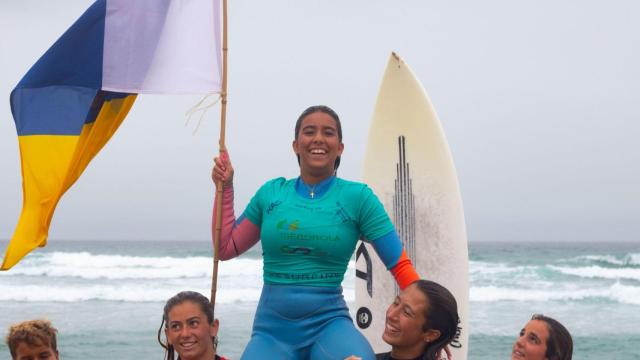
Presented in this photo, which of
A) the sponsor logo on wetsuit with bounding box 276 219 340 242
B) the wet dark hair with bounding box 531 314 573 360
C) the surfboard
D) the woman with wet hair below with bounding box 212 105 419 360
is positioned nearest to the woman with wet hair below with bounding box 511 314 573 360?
the wet dark hair with bounding box 531 314 573 360

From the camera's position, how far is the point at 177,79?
3.73 meters

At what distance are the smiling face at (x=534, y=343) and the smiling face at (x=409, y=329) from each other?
45 cm

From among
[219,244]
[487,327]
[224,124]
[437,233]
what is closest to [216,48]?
[224,124]

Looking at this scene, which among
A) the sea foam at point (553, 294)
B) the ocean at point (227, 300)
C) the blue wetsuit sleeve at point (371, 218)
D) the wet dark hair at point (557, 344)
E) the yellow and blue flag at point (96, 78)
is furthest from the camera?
the sea foam at point (553, 294)

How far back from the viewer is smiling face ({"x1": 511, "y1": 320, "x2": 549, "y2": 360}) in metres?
2.89

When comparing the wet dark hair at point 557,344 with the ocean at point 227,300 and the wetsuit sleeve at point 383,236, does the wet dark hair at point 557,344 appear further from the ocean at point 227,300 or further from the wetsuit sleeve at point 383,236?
the ocean at point 227,300

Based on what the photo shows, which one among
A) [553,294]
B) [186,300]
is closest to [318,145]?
[186,300]

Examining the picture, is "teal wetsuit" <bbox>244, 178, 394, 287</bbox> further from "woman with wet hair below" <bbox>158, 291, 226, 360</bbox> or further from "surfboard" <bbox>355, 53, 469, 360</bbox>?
"surfboard" <bbox>355, 53, 469, 360</bbox>

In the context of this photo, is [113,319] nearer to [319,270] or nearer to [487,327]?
[487,327]

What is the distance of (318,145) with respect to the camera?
3049 mm

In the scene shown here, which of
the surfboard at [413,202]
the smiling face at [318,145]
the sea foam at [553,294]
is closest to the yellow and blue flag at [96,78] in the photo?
the smiling face at [318,145]

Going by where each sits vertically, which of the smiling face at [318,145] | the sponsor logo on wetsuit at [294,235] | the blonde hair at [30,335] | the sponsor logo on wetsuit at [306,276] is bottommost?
the blonde hair at [30,335]

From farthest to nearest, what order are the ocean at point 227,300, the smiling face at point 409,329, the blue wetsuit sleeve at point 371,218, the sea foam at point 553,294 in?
the sea foam at point 553,294
the ocean at point 227,300
the blue wetsuit sleeve at point 371,218
the smiling face at point 409,329

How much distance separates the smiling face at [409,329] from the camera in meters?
2.66
